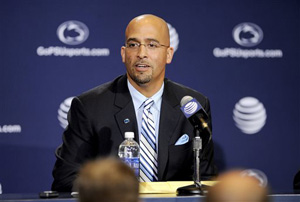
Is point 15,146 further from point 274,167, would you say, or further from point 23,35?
point 274,167

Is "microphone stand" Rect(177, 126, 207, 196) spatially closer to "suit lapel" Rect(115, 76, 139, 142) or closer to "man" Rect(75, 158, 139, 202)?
"suit lapel" Rect(115, 76, 139, 142)

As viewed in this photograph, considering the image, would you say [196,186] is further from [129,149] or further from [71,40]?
[71,40]

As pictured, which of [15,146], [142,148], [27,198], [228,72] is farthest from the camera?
[228,72]

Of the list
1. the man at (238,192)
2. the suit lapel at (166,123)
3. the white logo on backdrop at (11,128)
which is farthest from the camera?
the white logo on backdrop at (11,128)

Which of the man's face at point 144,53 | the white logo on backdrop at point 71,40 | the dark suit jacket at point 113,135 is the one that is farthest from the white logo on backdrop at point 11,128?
the man's face at point 144,53

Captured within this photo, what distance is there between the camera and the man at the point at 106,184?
105 centimetres

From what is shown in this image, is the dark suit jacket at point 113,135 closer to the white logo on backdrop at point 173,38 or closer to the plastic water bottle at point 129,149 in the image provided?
the plastic water bottle at point 129,149

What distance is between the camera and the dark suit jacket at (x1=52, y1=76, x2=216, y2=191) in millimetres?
3334

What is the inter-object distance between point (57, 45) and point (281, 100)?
1.92 meters

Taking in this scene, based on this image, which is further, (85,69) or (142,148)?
(85,69)

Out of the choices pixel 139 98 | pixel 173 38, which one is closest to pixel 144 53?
pixel 139 98

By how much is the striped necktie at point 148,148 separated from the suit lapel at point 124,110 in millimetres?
56

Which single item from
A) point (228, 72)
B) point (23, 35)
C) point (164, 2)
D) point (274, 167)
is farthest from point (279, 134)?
point (23, 35)

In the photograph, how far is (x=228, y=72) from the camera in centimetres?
479
